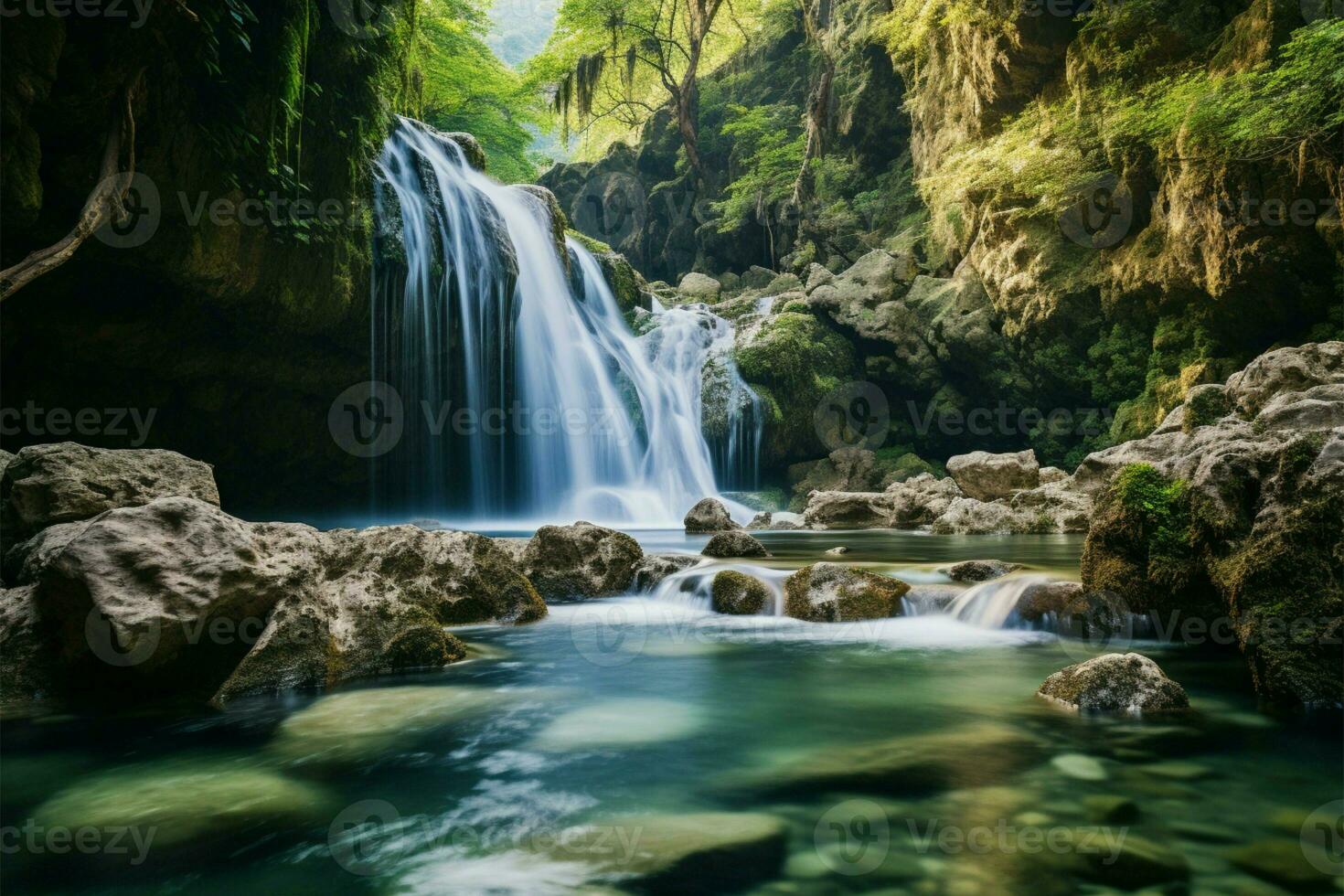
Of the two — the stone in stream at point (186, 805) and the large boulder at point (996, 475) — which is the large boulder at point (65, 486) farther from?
the large boulder at point (996, 475)

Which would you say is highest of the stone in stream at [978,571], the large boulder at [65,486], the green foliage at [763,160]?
the green foliage at [763,160]

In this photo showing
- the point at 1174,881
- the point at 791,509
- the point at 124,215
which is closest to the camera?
the point at 1174,881

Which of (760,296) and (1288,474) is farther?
(760,296)

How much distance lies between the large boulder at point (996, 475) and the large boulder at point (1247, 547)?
9.05m

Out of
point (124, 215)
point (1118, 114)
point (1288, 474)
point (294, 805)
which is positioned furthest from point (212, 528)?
point (1118, 114)

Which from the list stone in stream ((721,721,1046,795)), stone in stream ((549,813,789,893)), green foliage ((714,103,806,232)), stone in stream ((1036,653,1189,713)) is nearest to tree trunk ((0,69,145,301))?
stone in stream ((549,813,789,893))

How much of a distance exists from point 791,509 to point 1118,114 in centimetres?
1060

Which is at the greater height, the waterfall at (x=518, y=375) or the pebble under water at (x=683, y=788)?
the waterfall at (x=518, y=375)

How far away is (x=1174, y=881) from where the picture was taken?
2.01 metres

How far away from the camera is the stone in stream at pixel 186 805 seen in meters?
2.38

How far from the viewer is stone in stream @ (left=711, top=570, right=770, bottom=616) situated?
252 inches

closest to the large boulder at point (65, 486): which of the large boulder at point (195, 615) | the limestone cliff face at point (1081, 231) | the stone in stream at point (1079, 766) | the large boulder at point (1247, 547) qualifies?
the large boulder at point (195, 615)

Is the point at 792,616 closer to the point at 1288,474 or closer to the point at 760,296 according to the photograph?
the point at 1288,474

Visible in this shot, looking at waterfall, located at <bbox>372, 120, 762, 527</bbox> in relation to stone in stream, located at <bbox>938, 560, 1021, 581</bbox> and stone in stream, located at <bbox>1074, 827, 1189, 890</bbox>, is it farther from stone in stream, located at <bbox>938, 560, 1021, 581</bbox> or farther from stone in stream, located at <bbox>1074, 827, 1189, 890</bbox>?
stone in stream, located at <bbox>1074, 827, 1189, 890</bbox>
